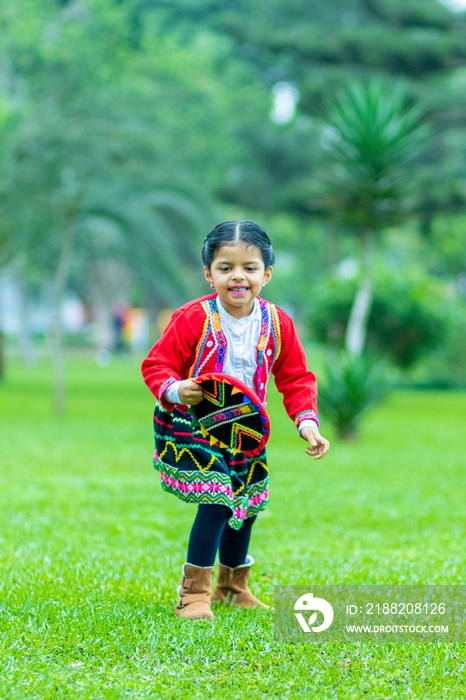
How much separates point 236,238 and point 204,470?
826mm

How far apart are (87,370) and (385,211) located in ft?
51.0

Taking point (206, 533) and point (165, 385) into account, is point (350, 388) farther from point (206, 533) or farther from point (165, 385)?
point (165, 385)

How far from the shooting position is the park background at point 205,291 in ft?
9.63

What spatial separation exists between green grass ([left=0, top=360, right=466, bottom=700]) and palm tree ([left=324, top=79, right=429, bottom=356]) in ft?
8.87

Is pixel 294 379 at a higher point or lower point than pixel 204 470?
higher

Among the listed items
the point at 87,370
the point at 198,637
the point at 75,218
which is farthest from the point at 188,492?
the point at 87,370

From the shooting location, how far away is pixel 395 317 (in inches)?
659

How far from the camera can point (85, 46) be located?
20375 mm

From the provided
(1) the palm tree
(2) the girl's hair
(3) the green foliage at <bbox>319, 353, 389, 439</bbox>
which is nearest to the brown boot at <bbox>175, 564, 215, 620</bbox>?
(2) the girl's hair

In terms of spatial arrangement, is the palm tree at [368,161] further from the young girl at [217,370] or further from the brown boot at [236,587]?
the young girl at [217,370]

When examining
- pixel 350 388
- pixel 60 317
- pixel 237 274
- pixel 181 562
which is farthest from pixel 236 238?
pixel 60 317

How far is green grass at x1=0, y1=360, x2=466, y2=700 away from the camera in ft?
8.77

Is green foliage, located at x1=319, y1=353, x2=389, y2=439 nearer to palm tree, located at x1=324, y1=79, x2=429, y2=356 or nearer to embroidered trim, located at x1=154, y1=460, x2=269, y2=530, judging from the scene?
palm tree, located at x1=324, y1=79, x2=429, y2=356

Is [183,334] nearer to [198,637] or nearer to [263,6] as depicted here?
[198,637]
